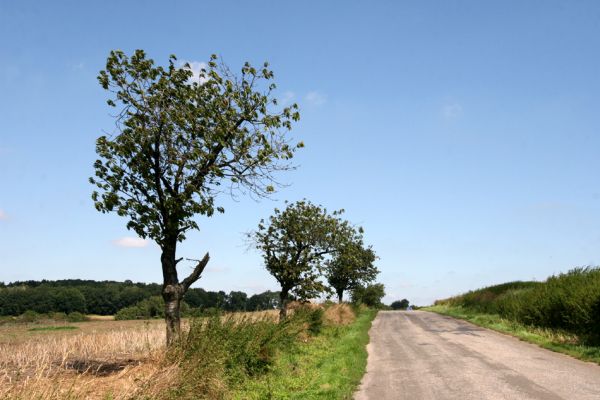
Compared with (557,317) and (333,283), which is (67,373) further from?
(333,283)

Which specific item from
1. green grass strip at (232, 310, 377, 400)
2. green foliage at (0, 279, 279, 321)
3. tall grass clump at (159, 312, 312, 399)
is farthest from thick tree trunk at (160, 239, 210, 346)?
green foliage at (0, 279, 279, 321)

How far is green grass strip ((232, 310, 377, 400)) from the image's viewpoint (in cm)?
1117

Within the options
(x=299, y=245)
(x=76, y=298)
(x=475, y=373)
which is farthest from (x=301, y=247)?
(x=76, y=298)

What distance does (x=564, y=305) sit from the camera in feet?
72.8

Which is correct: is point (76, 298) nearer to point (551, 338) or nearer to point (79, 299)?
point (79, 299)

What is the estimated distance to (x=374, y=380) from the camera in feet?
42.5

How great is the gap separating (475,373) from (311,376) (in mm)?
4798

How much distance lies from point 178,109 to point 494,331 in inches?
893

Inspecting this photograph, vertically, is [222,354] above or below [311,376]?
above

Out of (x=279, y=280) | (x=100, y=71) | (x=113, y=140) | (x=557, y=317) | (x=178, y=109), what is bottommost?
(x=557, y=317)

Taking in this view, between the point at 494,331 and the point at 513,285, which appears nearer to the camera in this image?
the point at 494,331

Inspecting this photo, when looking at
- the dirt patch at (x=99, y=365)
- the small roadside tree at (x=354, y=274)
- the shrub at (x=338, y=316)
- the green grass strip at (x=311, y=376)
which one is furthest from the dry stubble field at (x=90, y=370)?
the small roadside tree at (x=354, y=274)

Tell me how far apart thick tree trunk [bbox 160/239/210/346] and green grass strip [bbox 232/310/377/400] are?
2463 mm

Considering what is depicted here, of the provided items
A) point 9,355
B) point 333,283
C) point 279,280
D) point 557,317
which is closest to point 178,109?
point 9,355
